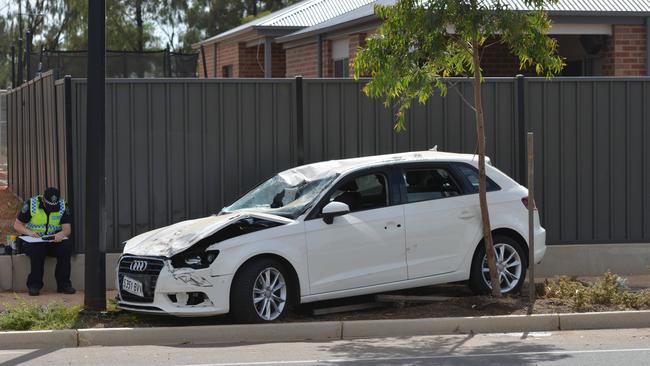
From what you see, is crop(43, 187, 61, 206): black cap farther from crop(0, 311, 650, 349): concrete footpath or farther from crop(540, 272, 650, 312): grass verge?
crop(540, 272, 650, 312): grass verge

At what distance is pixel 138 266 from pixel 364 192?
2422mm

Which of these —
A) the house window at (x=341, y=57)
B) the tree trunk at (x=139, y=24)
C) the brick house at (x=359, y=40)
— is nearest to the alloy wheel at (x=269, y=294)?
the brick house at (x=359, y=40)

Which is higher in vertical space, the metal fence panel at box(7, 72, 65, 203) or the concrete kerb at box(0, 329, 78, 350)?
the metal fence panel at box(7, 72, 65, 203)

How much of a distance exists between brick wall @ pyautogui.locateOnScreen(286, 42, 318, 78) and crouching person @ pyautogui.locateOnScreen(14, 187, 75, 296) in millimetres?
9743

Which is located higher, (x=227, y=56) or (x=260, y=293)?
(x=227, y=56)

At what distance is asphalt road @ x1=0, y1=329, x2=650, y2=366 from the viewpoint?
30.0ft

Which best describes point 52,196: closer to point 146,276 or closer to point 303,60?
point 146,276

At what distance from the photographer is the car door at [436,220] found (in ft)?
37.2

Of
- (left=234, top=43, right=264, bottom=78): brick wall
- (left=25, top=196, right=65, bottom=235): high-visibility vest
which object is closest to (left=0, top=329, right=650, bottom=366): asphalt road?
(left=25, top=196, right=65, bottom=235): high-visibility vest

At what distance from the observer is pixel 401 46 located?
1140 cm

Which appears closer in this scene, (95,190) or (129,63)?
(95,190)

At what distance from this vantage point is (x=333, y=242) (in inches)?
429

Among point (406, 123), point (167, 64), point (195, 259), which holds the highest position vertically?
point (167, 64)

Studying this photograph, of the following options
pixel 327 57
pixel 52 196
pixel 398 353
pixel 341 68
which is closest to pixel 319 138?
pixel 52 196
